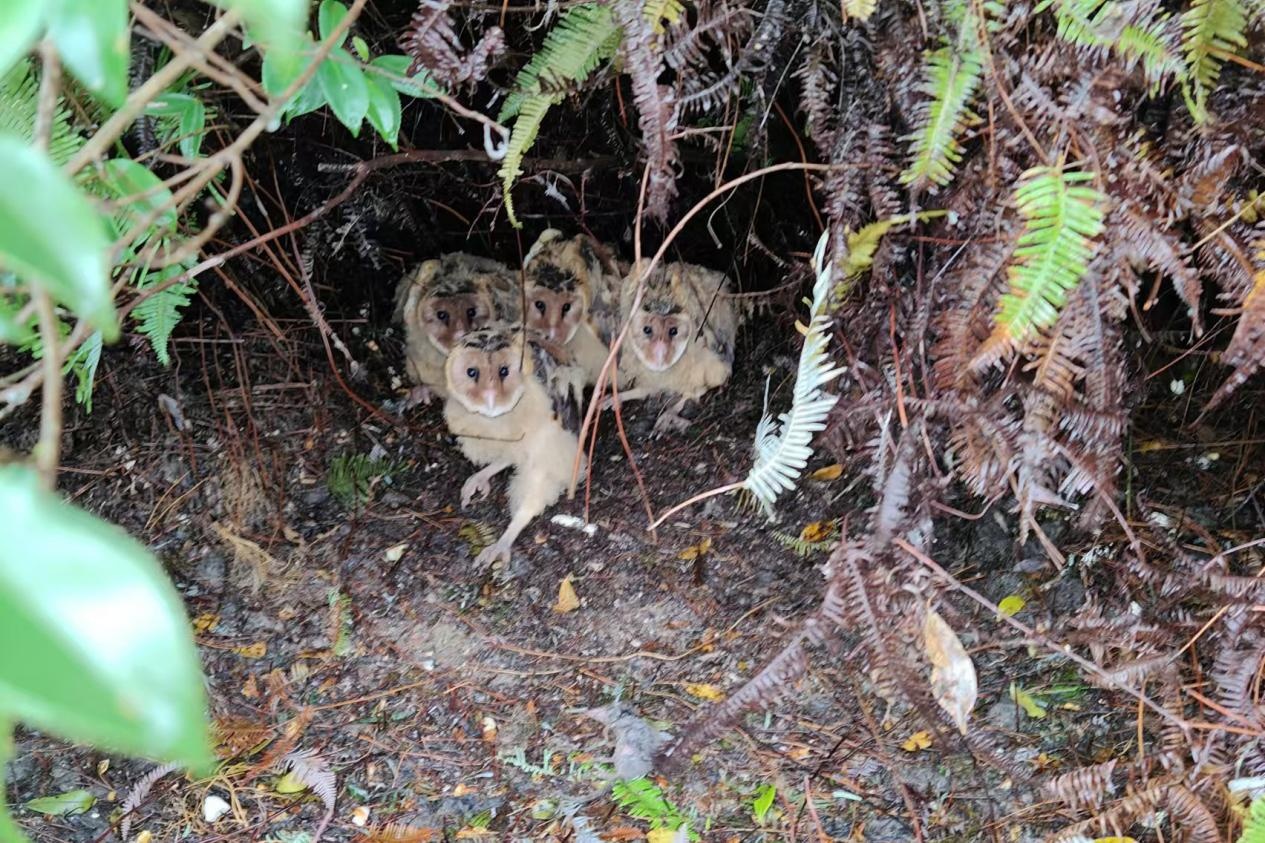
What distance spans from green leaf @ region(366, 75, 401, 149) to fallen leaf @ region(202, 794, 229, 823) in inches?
62.3

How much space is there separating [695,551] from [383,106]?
61.1 inches

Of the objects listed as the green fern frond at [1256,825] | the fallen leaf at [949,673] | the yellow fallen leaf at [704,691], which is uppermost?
the yellow fallen leaf at [704,691]

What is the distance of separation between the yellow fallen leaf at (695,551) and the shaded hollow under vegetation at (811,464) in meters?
0.04

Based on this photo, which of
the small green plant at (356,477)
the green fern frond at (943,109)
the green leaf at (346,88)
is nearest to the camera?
the green leaf at (346,88)

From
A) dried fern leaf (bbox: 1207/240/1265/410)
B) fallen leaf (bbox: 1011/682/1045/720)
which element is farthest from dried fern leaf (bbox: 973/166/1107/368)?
fallen leaf (bbox: 1011/682/1045/720)

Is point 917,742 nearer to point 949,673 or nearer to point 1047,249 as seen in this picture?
point 949,673

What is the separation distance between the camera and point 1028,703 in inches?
84.6

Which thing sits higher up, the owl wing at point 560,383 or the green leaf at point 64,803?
the owl wing at point 560,383

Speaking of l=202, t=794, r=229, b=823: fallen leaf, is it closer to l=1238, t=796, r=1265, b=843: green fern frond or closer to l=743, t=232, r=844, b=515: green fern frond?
l=743, t=232, r=844, b=515: green fern frond

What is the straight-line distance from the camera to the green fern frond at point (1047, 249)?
1533mm

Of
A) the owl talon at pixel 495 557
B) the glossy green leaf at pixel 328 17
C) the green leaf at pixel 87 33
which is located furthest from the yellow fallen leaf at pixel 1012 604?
the green leaf at pixel 87 33

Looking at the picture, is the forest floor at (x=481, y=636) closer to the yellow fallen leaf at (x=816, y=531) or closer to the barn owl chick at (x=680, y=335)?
the yellow fallen leaf at (x=816, y=531)

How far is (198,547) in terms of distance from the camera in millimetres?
2596

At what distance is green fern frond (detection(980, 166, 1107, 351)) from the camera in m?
1.53
